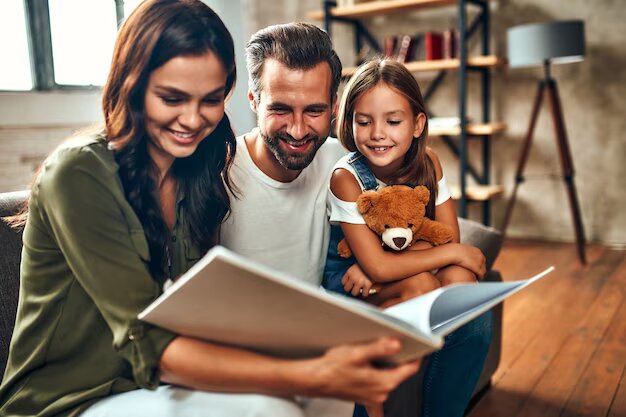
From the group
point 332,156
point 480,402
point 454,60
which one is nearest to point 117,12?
point 454,60

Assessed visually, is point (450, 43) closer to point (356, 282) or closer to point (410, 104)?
point (410, 104)

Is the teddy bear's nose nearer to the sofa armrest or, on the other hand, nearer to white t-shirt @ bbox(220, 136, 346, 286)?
white t-shirt @ bbox(220, 136, 346, 286)

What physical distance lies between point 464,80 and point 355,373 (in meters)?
3.45

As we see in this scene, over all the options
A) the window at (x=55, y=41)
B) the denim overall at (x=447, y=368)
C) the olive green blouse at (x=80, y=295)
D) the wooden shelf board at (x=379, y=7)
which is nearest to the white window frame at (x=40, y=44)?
the window at (x=55, y=41)

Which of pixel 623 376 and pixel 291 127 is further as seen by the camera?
pixel 623 376

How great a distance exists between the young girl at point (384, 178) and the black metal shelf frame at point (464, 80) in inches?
99.9

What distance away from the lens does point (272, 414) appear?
81 centimetres

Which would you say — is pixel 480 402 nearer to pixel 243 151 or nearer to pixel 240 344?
pixel 243 151

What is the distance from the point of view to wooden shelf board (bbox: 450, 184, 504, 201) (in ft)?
13.2

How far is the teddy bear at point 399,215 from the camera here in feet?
4.54

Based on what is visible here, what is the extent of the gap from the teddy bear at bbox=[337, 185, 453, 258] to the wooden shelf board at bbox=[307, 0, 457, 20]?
290 cm

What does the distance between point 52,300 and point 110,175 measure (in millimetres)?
212

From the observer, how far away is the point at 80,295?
0.92m

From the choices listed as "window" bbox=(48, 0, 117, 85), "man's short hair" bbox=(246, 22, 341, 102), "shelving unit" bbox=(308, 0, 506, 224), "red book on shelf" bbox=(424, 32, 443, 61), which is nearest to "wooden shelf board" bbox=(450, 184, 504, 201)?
"shelving unit" bbox=(308, 0, 506, 224)
